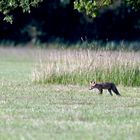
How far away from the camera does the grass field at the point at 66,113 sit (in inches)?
574

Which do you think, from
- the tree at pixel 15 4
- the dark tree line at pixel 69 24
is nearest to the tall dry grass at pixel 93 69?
Answer: the tree at pixel 15 4

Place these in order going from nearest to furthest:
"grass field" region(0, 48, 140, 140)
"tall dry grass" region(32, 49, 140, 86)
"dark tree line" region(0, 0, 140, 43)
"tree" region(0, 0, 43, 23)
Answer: "grass field" region(0, 48, 140, 140), "tall dry grass" region(32, 49, 140, 86), "tree" region(0, 0, 43, 23), "dark tree line" region(0, 0, 140, 43)

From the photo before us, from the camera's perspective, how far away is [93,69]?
27609mm

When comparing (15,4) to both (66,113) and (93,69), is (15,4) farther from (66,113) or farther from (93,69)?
(66,113)

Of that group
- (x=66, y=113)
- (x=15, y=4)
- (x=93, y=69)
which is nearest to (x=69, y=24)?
(x=15, y=4)

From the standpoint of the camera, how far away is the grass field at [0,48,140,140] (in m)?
14.6

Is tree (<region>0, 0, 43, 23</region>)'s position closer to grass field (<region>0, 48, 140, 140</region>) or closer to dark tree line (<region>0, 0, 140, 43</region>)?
grass field (<region>0, 48, 140, 140</region>)

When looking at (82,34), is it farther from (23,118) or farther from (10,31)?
(23,118)

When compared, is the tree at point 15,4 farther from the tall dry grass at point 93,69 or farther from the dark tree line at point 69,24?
the dark tree line at point 69,24

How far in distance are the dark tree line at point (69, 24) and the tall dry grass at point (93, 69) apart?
4329 cm

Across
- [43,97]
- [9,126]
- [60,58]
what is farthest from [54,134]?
[60,58]

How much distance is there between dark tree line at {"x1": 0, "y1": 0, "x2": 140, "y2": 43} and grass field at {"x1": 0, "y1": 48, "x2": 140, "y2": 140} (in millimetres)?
46351

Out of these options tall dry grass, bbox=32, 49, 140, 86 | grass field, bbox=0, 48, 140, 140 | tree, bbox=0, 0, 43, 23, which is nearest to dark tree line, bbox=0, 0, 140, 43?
tree, bbox=0, 0, 43, 23

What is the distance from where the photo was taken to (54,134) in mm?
14430
